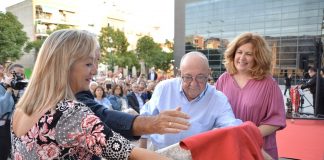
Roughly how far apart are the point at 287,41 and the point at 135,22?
55599 mm

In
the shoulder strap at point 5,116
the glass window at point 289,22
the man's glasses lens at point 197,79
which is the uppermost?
the glass window at point 289,22

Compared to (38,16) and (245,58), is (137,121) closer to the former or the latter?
(245,58)

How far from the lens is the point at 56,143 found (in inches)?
48.1

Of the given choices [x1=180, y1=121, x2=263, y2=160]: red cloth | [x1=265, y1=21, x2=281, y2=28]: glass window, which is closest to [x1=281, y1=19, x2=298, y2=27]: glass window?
[x1=265, y1=21, x2=281, y2=28]: glass window

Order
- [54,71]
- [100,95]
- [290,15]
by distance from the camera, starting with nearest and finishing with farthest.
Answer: [54,71]
[100,95]
[290,15]

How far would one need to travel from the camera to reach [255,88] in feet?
7.48

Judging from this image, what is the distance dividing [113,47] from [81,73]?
47494 mm

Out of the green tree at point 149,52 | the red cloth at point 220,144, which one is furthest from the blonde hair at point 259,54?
the green tree at point 149,52

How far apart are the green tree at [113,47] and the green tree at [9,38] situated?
37.0ft

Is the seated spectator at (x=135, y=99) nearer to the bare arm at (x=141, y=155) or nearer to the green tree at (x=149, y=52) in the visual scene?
the bare arm at (x=141, y=155)

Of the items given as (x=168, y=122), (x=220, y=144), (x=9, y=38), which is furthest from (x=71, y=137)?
(x=9, y=38)

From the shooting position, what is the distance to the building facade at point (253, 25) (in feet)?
120

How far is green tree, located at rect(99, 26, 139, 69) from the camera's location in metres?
45.8

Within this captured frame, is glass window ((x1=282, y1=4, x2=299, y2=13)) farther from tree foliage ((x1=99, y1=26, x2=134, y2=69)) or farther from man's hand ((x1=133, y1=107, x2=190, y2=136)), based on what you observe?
man's hand ((x1=133, y1=107, x2=190, y2=136))
